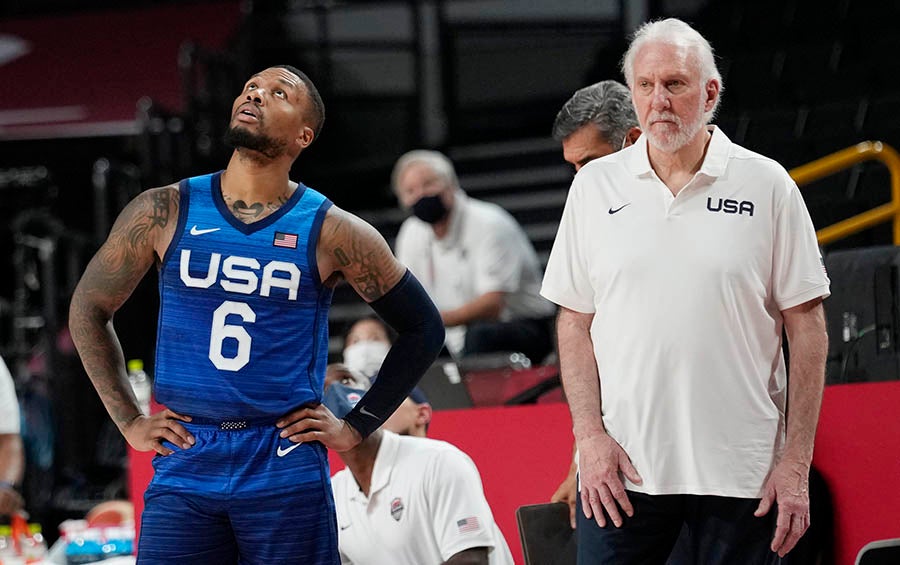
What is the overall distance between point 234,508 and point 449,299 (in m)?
3.89

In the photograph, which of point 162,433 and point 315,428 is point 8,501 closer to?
point 162,433

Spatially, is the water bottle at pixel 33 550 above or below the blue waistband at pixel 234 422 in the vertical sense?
below

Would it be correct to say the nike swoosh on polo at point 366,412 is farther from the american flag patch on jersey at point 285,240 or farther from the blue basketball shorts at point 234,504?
the american flag patch on jersey at point 285,240

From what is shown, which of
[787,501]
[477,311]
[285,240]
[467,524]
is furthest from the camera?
[477,311]

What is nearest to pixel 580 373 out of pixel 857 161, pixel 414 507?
pixel 414 507

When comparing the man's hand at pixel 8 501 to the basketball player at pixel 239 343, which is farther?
the man's hand at pixel 8 501

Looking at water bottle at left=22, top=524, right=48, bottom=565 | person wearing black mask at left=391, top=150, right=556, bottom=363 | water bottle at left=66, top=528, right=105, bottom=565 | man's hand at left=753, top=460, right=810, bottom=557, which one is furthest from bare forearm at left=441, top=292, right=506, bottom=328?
man's hand at left=753, top=460, right=810, bottom=557

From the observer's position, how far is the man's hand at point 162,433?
2924 millimetres

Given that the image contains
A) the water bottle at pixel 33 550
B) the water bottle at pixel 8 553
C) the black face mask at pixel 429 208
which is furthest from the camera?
the black face mask at pixel 429 208

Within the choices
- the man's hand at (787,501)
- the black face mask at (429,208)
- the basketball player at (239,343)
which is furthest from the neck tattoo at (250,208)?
the black face mask at (429,208)

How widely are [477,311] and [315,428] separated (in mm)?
3431

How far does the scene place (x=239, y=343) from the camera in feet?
9.54

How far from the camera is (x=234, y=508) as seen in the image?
288 centimetres

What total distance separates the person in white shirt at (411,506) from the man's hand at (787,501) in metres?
1.20
